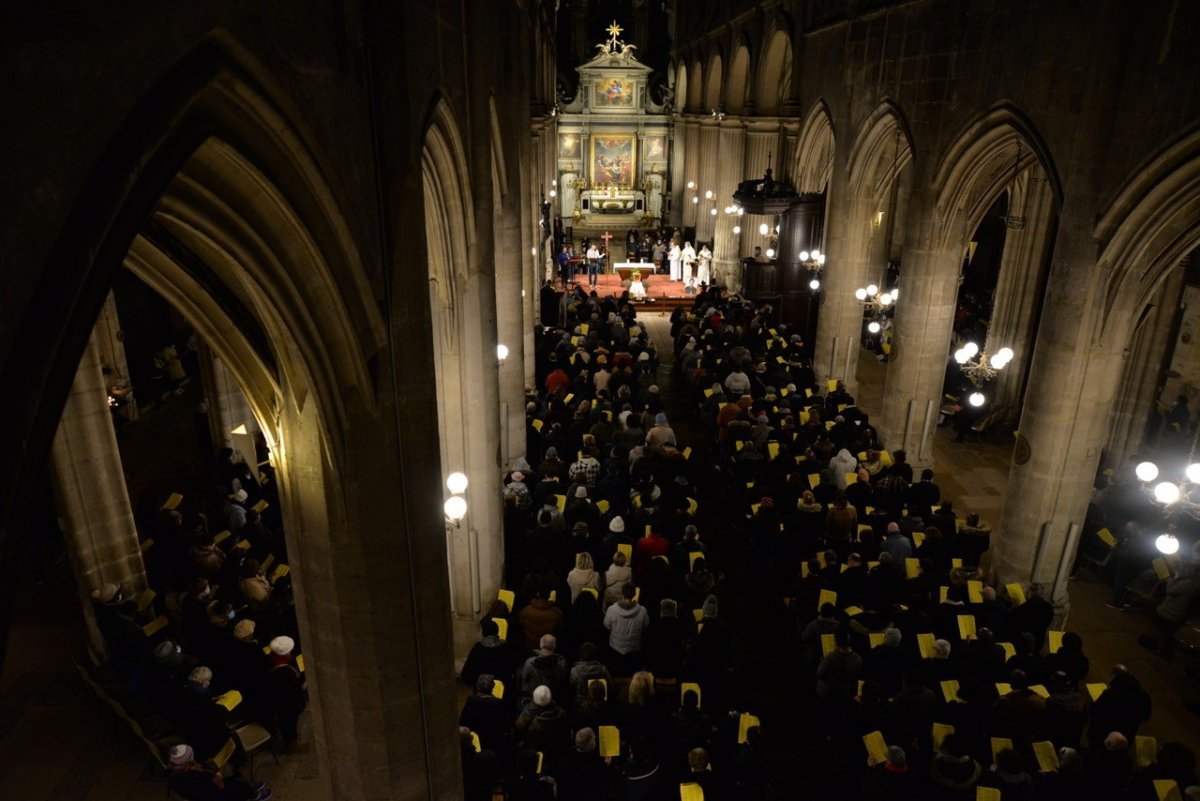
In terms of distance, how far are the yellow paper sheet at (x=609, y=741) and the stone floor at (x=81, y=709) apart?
3.00m

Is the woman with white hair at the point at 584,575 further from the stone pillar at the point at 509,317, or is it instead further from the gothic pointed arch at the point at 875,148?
the gothic pointed arch at the point at 875,148

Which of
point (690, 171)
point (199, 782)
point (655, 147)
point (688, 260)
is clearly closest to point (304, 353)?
point (199, 782)

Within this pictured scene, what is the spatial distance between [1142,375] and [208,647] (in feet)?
48.1

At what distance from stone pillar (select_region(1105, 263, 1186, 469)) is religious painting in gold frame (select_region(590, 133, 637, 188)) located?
89.4 feet

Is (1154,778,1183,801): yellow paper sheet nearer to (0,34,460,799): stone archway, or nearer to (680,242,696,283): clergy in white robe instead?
(0,34,460,799): stone archway

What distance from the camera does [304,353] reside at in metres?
5.25

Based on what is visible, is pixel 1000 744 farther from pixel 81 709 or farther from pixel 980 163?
pixel 980 163

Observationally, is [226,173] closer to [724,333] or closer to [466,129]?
[466,129]

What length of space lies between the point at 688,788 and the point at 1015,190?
13.4 m

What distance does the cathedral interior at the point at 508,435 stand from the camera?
167 inches

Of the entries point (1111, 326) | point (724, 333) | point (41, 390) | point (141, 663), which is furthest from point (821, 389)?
point (41, 390)

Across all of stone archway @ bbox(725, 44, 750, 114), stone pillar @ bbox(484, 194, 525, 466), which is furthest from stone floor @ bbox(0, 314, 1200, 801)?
stone archway @ bbox(725, 44, 750, 114)

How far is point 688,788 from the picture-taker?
6449 millimetres

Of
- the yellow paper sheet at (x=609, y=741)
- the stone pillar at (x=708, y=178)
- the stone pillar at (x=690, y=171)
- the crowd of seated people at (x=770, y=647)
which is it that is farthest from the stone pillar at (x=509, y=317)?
the stone pillar at (x=690, y=171)
